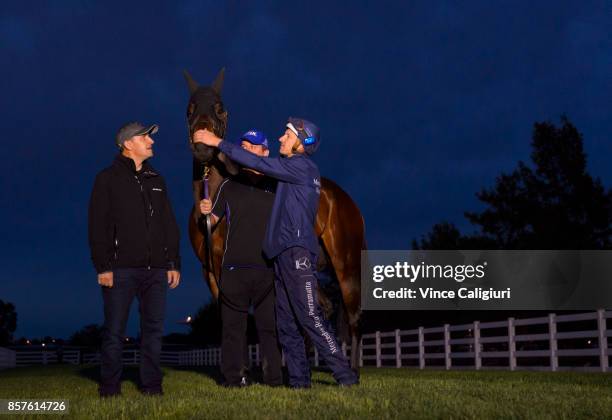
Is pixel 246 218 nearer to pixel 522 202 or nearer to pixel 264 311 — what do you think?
pixel 264 311

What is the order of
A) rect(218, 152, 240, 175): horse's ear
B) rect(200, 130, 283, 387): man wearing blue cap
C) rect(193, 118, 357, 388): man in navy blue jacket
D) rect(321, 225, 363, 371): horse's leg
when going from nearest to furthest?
rect(193, 118, 357, 388): man in navy blue jacket → rect(200, 130, 283, 387): man wearing blue cap → rect(218, 152, 240, 175): horse's ear → rect(321, 225, 363, 371): horse's leg

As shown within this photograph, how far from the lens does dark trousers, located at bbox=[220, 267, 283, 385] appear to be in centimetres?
718

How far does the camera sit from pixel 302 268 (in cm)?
646

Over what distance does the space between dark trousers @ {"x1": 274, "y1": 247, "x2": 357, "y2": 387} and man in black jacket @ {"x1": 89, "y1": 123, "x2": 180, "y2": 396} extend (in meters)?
0.93

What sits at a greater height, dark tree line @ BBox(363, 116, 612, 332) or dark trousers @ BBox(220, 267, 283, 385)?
dark tree line @ BBox(363, 116, 612, 332)

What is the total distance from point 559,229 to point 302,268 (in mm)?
35458

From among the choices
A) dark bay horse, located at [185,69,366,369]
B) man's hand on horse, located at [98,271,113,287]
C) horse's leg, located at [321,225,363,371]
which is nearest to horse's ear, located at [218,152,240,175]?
dark bay horse, located at [185,69,366,369]

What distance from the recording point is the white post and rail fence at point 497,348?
1800 centimetres

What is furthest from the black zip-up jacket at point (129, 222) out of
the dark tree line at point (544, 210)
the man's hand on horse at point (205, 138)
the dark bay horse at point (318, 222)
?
the dark tree line at point (544, 210)

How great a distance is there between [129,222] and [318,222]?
170 inches

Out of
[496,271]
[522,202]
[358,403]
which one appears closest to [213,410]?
[358,403]

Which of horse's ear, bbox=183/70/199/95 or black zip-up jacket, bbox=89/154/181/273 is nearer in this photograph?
black zip-up jacket, bbox=89/154/181/273

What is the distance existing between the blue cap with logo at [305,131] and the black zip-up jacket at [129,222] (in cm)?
124

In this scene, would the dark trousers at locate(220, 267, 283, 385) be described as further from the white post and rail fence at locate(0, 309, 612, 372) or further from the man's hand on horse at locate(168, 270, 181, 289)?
the white post and rail fence at locate(0, 309, 612, 372)
